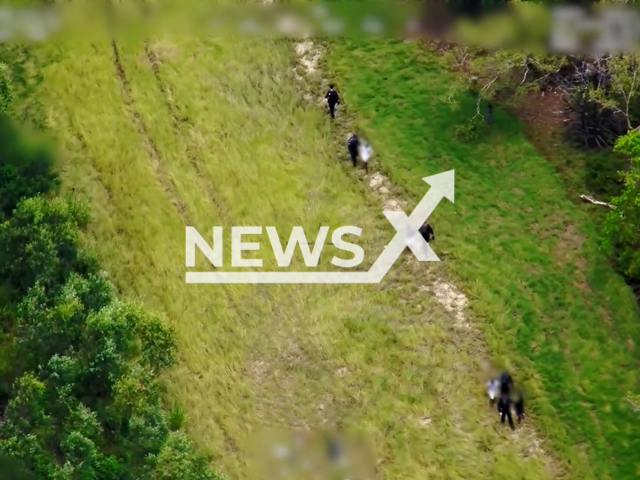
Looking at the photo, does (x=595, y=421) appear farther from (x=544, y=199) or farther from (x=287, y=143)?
(x=287, y=143)

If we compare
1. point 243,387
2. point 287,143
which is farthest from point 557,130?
point 243,387

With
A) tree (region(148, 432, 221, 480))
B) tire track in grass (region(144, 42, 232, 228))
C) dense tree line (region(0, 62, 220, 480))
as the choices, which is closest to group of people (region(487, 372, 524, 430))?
tree (region(148, 432, 221, 480))

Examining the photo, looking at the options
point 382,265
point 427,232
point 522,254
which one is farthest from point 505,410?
point 427,232

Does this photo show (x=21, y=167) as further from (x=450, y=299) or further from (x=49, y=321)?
(x=450, y=299)

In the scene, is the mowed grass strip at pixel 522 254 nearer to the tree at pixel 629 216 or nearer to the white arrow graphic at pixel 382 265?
the white arrow graphic at pixel 382 265

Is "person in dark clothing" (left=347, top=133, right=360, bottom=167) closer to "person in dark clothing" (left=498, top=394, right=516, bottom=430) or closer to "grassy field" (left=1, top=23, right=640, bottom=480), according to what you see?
"grassy field" (left=1, top=23, right=640, bottom=480)

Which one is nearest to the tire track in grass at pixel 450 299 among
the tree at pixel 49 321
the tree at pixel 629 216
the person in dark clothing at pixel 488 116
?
the person in dark clothing at pixel 488 116
